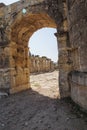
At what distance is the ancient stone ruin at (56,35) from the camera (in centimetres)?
457

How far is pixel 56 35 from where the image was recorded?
6469 millimetres

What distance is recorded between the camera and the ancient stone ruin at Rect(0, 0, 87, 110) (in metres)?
4.57

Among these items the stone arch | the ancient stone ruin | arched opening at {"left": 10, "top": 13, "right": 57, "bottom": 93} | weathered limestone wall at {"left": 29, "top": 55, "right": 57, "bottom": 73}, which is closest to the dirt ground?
the ancient stone ruin

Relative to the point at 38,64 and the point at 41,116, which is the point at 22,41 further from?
the point at 38,64

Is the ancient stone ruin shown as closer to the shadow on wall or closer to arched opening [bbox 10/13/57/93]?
arched opening [bbox 10/13/57/93]

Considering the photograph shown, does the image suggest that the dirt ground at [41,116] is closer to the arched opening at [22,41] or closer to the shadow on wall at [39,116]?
the shadow on wall at [39,116]

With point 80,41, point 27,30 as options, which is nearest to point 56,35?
point 80,41

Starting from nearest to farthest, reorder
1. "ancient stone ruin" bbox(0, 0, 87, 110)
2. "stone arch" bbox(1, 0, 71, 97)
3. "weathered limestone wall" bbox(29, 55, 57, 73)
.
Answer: "ancient stone ruin" bbox(0, 0, 87, 110), "stone arch" bbox(1, 0, 71, 97), "weathered limestone wall" bbox(29, 55, 57, 73)

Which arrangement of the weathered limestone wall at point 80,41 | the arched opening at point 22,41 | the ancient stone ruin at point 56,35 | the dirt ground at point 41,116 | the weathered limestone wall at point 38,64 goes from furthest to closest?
the weathered limestone wall at point 38,64
the arched opening at point 22,41
the ancient stone ruin at point 56,35
the weathered limestone wall at point 80,41
the dirt ground at point 41,116

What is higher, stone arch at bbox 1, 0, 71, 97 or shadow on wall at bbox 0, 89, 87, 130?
stone arch at bbox 1, 0, 71, 97

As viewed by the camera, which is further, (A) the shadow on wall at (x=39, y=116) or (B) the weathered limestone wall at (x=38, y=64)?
(B) the weathered limestone wall at (x=38, y=64)

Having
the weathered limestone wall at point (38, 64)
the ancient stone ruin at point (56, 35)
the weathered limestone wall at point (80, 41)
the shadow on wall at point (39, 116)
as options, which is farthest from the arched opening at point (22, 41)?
the weathered limestone wall at point (38, 64)

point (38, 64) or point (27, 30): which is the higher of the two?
point (27, 30)

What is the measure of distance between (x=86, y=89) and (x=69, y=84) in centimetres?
179
